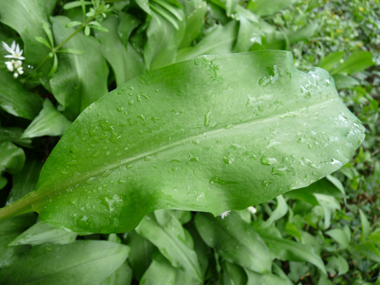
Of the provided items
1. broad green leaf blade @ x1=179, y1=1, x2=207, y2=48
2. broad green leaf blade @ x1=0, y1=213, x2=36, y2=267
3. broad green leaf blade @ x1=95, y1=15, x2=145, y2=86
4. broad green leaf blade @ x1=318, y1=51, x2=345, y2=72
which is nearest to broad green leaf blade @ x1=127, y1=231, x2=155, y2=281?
broad green leaf blade @ x1=0, y1=213, x2=36, y2=267

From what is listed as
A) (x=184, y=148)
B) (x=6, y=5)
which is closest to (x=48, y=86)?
(x=6, y=5)

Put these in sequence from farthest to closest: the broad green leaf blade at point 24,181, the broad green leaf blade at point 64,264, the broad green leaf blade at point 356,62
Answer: the broad green leaf blade at point 356,62
the broad green leaf blade at point 24,181
the broad green leaf blade at point 64,264

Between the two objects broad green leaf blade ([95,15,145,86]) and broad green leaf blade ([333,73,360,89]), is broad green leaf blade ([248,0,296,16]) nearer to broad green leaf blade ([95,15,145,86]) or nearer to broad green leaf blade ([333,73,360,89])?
broad green leaf blade ([333,73,360,89])

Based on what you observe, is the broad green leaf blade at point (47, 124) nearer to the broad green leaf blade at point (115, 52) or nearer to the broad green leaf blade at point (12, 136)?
the broad green leaf blade at point (12, 136)

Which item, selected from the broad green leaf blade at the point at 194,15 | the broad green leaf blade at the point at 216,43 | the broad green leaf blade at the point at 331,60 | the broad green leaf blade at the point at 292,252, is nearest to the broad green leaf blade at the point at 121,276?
the broad green leaf blade at the point at 292,252

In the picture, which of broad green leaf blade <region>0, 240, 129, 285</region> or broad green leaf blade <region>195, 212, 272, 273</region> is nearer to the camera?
broad green leaf blade <region>0, 240, 129, 285</region>

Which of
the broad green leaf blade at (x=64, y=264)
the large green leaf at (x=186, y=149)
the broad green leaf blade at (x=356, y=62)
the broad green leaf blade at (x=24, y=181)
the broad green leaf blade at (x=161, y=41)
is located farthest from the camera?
the broad green leaf blade at (x=356, y=62)
